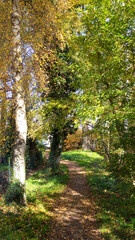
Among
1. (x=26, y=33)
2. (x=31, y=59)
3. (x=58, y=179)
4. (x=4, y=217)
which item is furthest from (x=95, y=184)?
(x=26, y=33)

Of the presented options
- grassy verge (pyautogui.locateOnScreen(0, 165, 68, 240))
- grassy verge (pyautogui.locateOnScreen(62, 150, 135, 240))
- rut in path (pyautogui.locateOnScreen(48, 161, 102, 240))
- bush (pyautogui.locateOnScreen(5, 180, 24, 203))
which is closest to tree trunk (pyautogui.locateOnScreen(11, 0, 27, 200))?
bush (pyautogui.locateOnScreen(5, 180, 24, 203))

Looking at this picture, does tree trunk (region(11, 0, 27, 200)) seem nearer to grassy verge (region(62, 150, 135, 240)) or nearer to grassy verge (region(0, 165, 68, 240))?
grassy verge (region(0, 165, 68, 240))

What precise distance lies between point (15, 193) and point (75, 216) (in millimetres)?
2413

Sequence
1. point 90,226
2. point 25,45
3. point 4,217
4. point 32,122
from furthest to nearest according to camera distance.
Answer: point 32,122 → point 25,45 → point 90,226 → point 4,217

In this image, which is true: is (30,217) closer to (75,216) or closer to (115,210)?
(75,216)

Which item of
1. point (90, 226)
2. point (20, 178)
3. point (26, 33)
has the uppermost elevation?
point (26, 33)

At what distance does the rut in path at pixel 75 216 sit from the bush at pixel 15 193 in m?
1.44

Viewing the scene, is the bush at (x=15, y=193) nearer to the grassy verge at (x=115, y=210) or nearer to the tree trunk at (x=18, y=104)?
the tree trunk at (x=18, y=104)

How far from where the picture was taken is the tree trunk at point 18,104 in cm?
599

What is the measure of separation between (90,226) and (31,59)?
6.28 metres

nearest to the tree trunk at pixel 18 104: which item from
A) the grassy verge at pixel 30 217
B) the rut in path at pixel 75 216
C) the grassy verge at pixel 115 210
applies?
the grassy verge at pixel 30 217

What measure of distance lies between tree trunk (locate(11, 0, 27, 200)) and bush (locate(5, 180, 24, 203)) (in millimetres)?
162

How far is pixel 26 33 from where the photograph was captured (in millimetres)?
6750

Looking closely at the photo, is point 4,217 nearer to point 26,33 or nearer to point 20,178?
point 20,178
